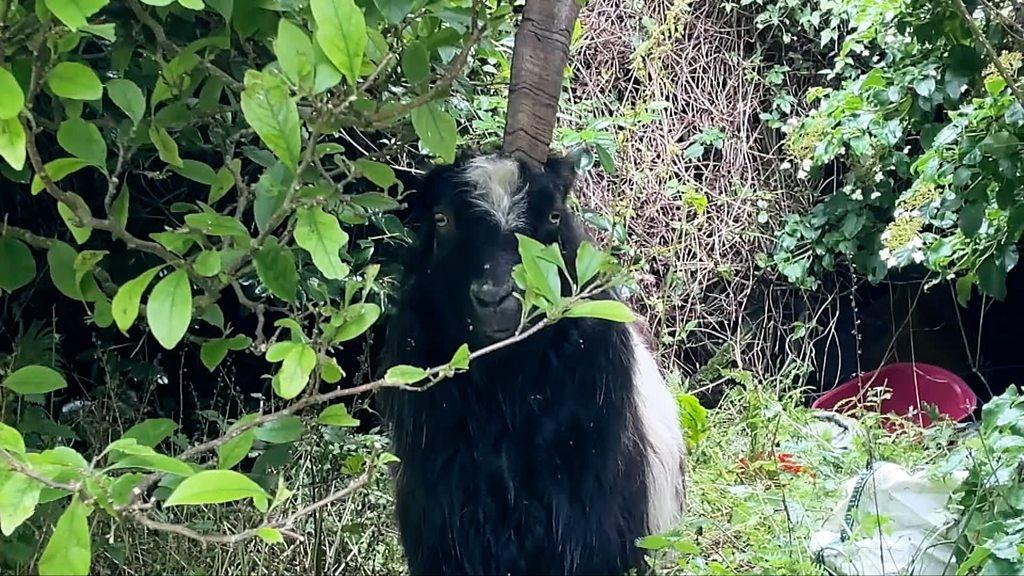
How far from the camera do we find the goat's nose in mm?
2512

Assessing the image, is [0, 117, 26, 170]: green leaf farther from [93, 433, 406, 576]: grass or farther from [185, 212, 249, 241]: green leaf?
[93, 433, 406, 576]: grass

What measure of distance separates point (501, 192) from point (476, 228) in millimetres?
109

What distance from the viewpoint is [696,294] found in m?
6.16

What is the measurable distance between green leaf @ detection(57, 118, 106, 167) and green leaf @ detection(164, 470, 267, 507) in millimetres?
632

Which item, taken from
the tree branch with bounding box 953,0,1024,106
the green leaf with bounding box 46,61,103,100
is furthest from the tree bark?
the green leaf with bounding box 46,61,103,100

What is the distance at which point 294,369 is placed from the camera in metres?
1.72

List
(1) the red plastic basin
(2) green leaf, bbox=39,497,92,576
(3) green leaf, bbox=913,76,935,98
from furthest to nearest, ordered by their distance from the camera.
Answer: (1) the red plastic basin, (3) green leaf, bbox=913,76,935,98, (2) green leaf, bbox=39,497,92,576

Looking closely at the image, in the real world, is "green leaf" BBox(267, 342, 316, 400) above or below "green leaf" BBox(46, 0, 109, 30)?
below

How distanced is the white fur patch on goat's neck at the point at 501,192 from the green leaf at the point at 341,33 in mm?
1131

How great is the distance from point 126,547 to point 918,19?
2.62m

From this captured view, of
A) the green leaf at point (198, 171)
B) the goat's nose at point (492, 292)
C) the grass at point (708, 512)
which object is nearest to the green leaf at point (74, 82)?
the green leaf at point (198, 171)

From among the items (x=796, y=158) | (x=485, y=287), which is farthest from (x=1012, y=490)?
(x=796, y=158)

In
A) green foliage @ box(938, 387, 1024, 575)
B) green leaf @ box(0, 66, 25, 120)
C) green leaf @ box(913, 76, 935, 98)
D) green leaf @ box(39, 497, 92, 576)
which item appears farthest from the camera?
green leaf @ box(913, 76, 935, 98)

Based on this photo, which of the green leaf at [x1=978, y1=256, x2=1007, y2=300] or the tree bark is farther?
the green leaf at [x1=978, y1=256, x2=1007, y2=300]
